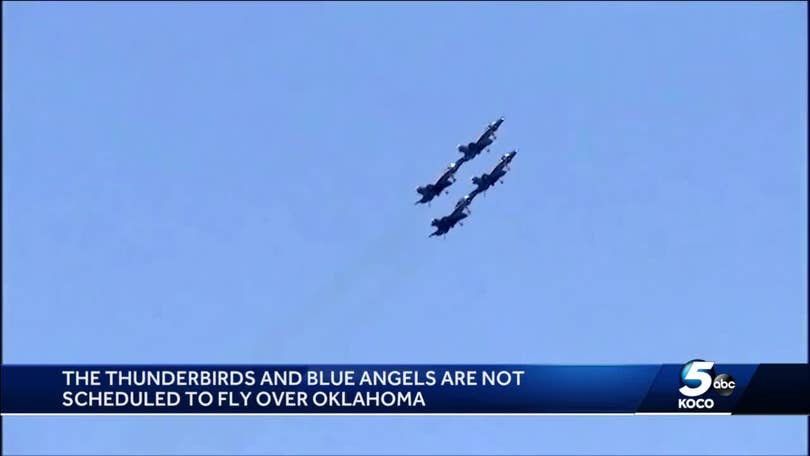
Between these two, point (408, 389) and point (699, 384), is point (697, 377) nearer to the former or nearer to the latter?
point (699, 384)

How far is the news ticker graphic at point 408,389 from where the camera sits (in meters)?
167

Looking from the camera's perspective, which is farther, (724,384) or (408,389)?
(408,389)

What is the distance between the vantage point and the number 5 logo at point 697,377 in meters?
168

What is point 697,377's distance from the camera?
16812 centimetres

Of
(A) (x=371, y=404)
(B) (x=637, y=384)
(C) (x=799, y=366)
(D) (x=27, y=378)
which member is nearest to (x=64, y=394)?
(D) (x=27, y=378)

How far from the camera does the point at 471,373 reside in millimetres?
169375

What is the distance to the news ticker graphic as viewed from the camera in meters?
167

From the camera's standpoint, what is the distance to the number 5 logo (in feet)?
550

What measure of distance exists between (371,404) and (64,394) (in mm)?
31530

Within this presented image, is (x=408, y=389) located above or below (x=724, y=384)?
above

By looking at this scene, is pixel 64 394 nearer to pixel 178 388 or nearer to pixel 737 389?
pixel 178 388

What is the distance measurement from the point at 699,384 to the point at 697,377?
759mm

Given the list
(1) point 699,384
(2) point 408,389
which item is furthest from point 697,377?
(2) point 408,389

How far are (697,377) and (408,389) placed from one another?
2916 cm
